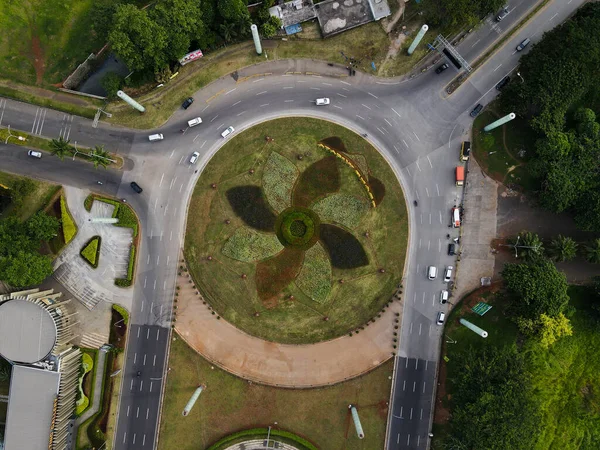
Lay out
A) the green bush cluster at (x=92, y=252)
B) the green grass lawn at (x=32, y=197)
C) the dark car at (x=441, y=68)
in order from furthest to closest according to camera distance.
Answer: the dark car at (x=441, y=68), the green grass lawn at (x=32, y=197), the green bush cluster at (x=92, y=252)

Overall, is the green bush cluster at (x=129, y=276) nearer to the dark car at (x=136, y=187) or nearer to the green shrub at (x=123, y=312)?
the green shrub at (x=123, y=312)

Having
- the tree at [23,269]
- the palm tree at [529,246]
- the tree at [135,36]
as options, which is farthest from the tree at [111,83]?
the palm tree at [529,246]

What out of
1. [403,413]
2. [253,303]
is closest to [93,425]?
[253,303]

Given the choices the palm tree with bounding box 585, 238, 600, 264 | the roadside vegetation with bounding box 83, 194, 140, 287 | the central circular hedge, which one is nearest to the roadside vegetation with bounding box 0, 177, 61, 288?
the roadside vegetation with bounding box 83, 194, 140, 287

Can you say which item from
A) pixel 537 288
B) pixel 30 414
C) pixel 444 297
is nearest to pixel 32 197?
pixel 30 414

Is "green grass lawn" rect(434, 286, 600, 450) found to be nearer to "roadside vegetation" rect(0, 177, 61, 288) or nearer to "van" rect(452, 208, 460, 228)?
"van" rect(452, 208, 460, 228)

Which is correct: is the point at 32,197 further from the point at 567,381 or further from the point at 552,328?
the point at 567,381
